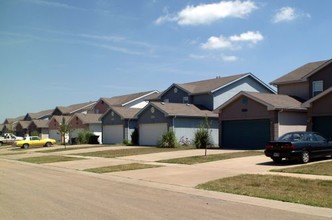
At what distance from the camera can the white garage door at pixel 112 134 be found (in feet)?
162

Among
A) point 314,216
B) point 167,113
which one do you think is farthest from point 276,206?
point 167,113

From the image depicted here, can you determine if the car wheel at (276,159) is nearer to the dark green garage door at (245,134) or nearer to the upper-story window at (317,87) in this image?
the dark green garage door at (245,134)

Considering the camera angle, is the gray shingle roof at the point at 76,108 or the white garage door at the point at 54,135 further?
the gray shingle roof at the point at 76,108

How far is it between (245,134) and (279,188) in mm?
19999

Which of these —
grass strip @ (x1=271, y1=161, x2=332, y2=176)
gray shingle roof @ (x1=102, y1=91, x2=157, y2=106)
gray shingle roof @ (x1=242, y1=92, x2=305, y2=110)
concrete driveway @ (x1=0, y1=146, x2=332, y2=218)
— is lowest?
concrete driveway @ (x1=0, y1=146, x2=332, y2=218)

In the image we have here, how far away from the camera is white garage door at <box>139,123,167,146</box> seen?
41281 millimetres

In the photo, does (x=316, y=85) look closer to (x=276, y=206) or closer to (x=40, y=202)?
(x=276, y=206)

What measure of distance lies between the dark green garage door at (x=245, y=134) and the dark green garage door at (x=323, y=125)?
364 cm

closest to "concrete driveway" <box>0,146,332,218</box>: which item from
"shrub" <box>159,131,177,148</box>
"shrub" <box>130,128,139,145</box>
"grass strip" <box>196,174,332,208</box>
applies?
"grass strip" <box>196,174,332,208</box>

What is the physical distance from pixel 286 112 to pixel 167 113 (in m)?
11.7

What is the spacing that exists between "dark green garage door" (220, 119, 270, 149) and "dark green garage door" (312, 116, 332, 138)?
11.9 feet

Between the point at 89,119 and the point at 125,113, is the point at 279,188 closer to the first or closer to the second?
the point at 125,113

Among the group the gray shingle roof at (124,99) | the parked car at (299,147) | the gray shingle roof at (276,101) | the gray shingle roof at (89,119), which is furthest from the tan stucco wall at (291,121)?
the gray shingle roof at (89,119)

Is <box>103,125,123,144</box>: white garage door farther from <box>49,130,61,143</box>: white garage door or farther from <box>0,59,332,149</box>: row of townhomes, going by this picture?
<box>49,130,61,143</box>: white garage door
